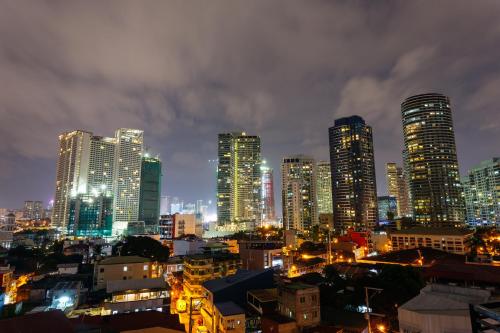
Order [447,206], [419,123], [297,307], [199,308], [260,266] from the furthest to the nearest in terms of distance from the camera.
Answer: [419,123], [447,206], [260,266], [199,308], [297,307]

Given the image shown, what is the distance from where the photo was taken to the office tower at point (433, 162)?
564ft

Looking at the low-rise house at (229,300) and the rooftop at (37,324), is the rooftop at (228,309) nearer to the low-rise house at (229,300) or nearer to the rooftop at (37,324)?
the low-rise house at (229,300)

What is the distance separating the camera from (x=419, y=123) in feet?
615

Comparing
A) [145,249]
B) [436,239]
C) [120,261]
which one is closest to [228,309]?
[120,261]

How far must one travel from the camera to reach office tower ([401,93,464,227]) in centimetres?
17200

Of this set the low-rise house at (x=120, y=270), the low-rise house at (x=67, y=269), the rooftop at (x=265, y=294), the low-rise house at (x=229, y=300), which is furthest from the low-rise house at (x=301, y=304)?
the low-rise house at (x=67, y=269)

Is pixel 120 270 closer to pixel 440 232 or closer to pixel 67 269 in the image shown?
pixel 67 269

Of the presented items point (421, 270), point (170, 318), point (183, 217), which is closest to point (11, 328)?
point (170, 318)

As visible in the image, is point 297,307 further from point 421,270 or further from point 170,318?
point 421,270

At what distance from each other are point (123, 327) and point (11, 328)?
9.02 meters

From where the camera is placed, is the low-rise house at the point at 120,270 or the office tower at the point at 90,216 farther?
the office tower at the point at 90,216

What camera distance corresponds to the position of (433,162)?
17825cm

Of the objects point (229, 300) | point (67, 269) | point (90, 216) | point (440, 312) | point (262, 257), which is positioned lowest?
point (229, 300)

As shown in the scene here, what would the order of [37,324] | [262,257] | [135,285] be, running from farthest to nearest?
[262,257]
[135,285]
[37,324]
